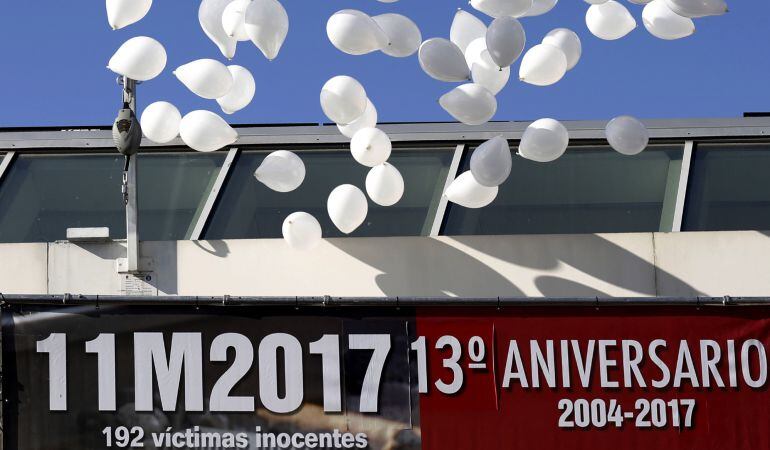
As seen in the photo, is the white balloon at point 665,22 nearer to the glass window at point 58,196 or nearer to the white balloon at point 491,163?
A: the white balloon at point 491,163

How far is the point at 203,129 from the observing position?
641 centimetres

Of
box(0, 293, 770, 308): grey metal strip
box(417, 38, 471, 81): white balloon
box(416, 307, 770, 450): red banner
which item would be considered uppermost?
box(417, 38, 471, 81): white balloon

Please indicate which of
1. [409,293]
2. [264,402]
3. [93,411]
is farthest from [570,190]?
[93,411]

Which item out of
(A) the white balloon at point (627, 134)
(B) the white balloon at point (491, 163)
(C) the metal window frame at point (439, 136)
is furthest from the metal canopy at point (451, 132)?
(B) the white balloon at point (491, 163)

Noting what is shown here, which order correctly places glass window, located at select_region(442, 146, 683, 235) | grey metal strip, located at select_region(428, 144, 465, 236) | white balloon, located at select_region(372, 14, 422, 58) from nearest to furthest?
white balloon, located at select_region(372, 14, 422, 58) → grey metal strip, located at select_region(428, 144, 465, 236) → glass window, located at select_region(442, 146, 683, 235)

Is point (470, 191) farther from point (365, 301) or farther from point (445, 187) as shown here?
point (445, 187)

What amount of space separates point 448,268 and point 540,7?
157 centimetres

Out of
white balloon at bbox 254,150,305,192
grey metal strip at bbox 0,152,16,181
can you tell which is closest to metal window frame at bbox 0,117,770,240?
grey metal strip at bbox 0,152,16,181

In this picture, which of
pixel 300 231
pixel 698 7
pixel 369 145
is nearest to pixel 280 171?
pixel 300 231

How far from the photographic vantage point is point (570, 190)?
7664 mm

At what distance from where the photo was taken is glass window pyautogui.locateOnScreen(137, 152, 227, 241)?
24.6 feet

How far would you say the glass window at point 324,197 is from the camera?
7.45 metres

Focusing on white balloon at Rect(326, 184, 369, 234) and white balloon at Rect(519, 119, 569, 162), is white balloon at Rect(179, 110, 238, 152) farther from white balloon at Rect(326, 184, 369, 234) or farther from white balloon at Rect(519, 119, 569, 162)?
white balloon at Rect(519, 119, 569, 162)

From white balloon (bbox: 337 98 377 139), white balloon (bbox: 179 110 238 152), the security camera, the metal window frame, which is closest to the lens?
white balloon (bbox: 179 110 238 152)
